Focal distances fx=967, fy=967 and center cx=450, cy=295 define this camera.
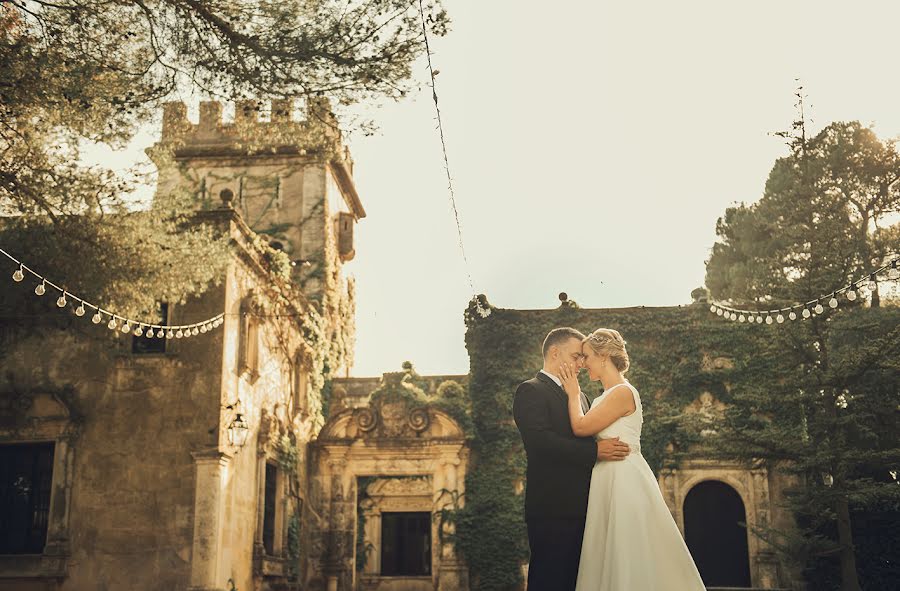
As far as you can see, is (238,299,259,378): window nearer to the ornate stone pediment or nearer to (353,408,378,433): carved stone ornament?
the ornate stone pediment

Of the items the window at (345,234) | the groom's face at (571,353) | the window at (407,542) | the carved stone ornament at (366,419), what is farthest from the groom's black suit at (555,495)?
the window at (407,542)

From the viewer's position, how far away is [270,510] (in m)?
18.4

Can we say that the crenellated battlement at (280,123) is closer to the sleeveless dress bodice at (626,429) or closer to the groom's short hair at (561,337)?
the groom's short hair at (561,337)

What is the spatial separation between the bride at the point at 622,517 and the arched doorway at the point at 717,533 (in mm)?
15907

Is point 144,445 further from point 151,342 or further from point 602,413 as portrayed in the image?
point 602,413

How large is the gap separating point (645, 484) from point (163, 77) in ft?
25.3

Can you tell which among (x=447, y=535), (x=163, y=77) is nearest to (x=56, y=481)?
(x=163, y=77)

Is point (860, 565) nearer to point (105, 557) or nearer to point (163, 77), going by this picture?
point (105, 557)

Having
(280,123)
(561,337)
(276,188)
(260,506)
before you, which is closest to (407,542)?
(276,188)

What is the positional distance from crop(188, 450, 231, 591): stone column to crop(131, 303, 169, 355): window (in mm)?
1900

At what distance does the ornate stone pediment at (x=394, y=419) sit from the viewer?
21.6m

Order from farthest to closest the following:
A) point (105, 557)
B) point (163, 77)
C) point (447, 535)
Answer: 1. point (447, 535)
2. point (105, 557)
3. point (163, 77)

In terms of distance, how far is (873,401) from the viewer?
16.5 m

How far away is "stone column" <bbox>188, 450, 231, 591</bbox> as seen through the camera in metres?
14.3
